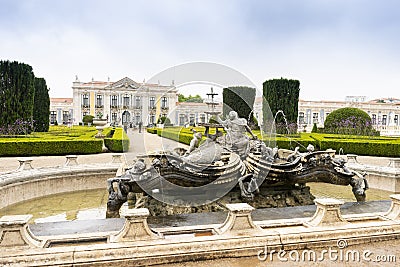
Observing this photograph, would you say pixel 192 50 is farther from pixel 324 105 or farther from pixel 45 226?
pixel 324 105

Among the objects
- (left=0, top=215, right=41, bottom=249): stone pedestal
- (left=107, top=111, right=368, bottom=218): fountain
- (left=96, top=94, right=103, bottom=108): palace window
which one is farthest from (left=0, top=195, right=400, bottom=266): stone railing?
(left=96, top=94, right=103, bottom=108): palace window

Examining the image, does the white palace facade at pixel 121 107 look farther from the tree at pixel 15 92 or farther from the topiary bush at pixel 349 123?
the tree at pixel 15 92

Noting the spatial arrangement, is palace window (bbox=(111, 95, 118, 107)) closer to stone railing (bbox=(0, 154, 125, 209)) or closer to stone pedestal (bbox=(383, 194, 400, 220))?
stone railing (bbox=(0, 154, 125, 209))

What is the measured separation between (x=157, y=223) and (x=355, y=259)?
2.81 m

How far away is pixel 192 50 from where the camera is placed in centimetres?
783

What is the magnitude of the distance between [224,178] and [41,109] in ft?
79.0

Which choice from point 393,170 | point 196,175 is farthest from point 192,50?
point 393,170

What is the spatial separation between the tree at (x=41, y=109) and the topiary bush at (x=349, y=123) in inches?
1027

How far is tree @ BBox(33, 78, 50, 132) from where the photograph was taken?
26075mm

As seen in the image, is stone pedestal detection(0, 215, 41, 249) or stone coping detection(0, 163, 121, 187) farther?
stone coping detection(0, 163, 121, 187)

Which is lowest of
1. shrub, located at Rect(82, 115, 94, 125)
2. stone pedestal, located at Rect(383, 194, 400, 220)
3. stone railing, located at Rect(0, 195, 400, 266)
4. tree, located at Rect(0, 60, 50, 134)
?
stone railing, located at Rect(0, 195, 400, 266)

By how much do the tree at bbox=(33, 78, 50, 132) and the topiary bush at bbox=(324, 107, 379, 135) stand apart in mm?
26091

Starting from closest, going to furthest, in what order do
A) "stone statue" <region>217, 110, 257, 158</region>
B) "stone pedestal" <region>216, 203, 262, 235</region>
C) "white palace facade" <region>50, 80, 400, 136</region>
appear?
"stone pedestal" <region>216, 203, 262, 235</region> → "stone statue" <region>217, 110, 257, 158</region> → "white palace facade" <region>50, 80, 400, 136</region>

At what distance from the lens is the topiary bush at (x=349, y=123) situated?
2848 cm
